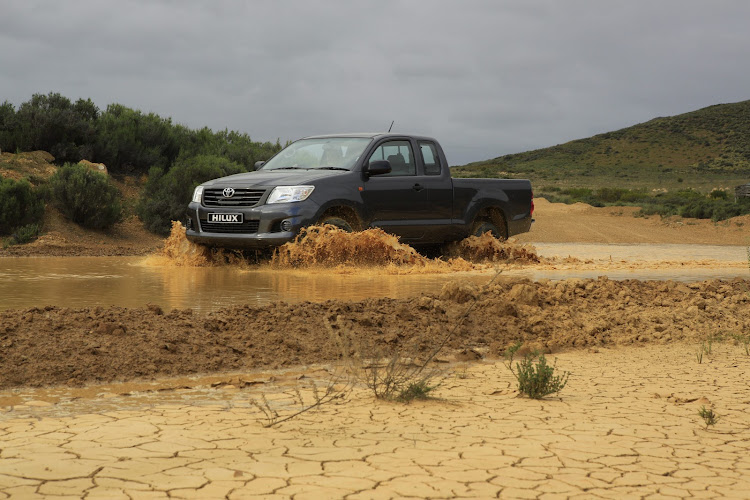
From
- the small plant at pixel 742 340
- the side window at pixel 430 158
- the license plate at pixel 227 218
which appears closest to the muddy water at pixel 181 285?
the license plate at pixel 227 218

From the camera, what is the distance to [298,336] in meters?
7.79

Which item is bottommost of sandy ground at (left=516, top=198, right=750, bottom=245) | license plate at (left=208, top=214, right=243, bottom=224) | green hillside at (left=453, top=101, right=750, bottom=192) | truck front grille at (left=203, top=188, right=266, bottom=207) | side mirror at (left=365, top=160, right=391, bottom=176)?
sandy ground at (left=516, top=198, right=750, bottom=245)

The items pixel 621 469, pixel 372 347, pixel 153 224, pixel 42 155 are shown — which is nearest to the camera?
pixel 621 469

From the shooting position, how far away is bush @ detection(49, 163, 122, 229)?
72.9 feet

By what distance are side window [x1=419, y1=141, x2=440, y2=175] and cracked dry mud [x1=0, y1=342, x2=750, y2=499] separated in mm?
9071

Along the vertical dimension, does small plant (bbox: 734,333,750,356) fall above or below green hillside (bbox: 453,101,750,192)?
below

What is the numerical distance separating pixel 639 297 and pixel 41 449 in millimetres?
7539

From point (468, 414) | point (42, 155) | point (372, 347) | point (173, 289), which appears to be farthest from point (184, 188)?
point (468, 414)

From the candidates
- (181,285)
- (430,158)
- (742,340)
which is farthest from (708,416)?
(430,158)

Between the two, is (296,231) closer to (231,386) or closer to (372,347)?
(372,347)

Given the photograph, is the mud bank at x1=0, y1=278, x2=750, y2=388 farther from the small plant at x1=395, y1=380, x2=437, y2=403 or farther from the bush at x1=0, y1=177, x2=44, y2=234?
the bush at x1=0, y1=177, x2=44, y2=234

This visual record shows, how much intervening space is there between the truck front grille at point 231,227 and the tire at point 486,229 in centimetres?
429

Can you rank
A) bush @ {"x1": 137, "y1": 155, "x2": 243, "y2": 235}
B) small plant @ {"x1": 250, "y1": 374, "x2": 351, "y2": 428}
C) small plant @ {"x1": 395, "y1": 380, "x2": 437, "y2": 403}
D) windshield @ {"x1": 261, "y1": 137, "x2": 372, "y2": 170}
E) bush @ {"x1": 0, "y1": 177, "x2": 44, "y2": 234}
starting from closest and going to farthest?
small plant @ {"x1": 250, "y1": 374, "x2": 351, "y2": 428} < small plant @ {"x1": 395, "y1": 380, "x2": 437, "y2": 403} < windshield @ {"x1": 261, "y1": 137, "x2": 372, "y2": 170} < bush @ {"x1": 0, "y1": 177, "x2": 44, "y2": 234} < bush @ {"x1": 137, "y1": 155, "x2": 243, "y2": 235}

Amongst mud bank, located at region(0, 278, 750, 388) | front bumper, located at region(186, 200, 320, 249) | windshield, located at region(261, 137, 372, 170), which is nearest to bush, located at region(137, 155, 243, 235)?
windshield, located at region(261, 137, 372, 170)
